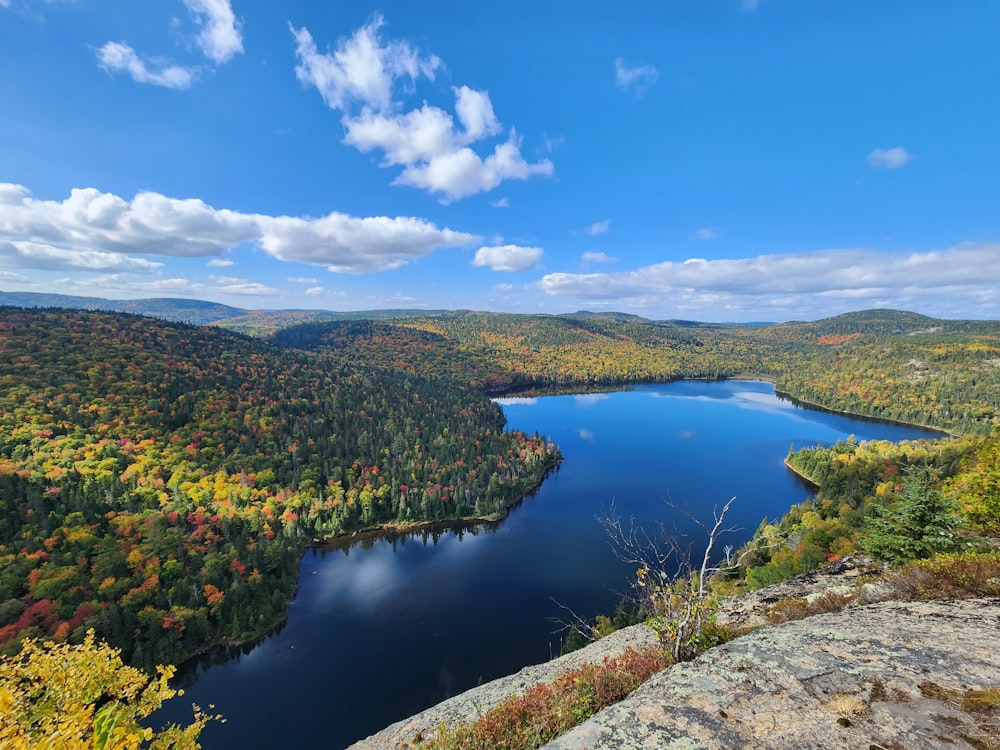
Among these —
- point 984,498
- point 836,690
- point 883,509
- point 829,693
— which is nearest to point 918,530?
point 883,509

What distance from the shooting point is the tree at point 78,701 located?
8.20m

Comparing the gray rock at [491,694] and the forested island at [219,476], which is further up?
the gray rock at [491,694]

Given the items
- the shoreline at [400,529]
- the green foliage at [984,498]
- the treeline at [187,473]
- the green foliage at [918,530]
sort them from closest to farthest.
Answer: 1. the green foliage at [918,530]
2. the green foliage at [984,498]
3. the treeline at [187,473]
4. the shoreline at [400,529]

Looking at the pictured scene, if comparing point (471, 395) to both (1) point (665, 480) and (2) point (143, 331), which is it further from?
(2) point (143, 331)

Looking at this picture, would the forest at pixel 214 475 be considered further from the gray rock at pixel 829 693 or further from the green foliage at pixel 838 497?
the gray rock at pixel 829 693

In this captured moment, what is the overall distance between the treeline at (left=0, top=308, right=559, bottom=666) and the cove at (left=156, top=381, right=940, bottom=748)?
658 centimetres

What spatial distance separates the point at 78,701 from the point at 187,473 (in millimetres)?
94854

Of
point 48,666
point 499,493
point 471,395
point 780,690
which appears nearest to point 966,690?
point 780,690

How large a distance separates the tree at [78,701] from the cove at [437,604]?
117 feet

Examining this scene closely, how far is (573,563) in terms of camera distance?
71875 millimetres

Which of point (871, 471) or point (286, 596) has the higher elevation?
point (871, 471)

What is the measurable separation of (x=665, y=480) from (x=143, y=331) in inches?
8081

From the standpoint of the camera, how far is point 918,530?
18.0m

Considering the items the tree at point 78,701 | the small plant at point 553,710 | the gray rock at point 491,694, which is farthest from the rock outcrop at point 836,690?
the tree at point 78,701
